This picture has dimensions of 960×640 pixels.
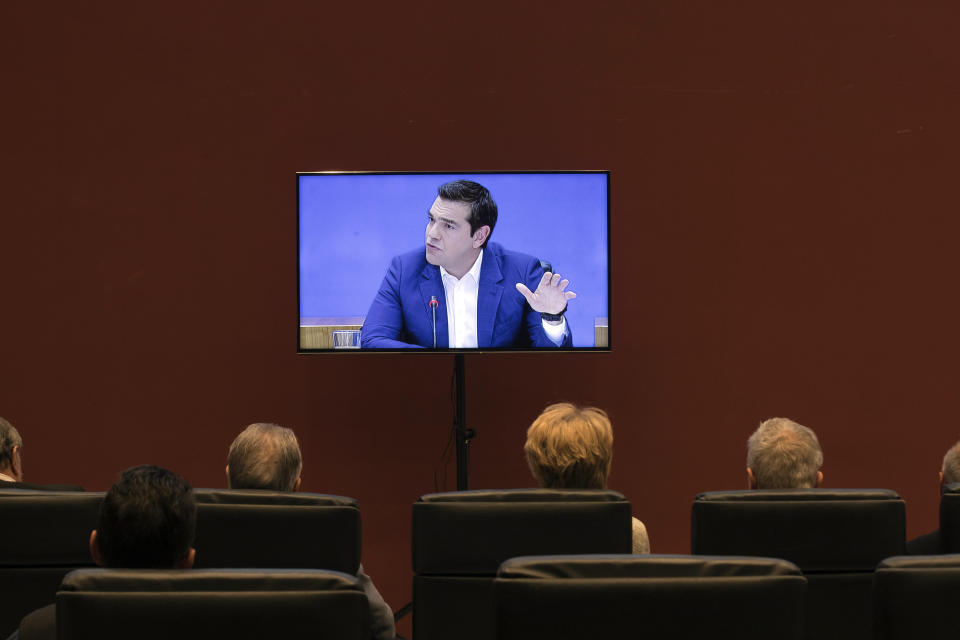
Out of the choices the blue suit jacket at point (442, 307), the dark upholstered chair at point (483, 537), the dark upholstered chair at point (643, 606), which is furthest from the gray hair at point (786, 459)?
the blue suit jacket at point (442, 307)

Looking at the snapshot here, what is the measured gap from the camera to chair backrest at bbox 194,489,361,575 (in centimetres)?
198

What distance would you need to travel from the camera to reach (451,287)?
3871 mm

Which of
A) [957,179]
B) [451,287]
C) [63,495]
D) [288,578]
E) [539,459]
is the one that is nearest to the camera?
[288,578]

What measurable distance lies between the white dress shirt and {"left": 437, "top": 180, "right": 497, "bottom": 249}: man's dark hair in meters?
0.18

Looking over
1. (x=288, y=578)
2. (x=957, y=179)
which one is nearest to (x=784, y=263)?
A: (x=957, y=179)

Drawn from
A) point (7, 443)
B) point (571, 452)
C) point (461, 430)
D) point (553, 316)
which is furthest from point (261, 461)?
point (553, 316)

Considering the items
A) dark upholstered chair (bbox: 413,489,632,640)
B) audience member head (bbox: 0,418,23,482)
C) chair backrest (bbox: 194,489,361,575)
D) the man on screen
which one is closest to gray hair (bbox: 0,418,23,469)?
audience member head (bbox: 0,418,23,482)

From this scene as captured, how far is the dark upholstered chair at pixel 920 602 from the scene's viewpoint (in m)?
1.35

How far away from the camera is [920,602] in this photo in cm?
135

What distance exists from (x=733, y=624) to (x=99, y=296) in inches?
146

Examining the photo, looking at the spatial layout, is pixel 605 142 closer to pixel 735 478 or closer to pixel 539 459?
pixel 735 478

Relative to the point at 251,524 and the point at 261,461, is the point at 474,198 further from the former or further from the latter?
the point at 251,524

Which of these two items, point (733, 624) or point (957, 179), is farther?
point (957, 179)

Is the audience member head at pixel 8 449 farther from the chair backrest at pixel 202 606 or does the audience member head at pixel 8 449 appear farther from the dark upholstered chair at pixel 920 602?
the dark upholstered chair at pixel 920 602
